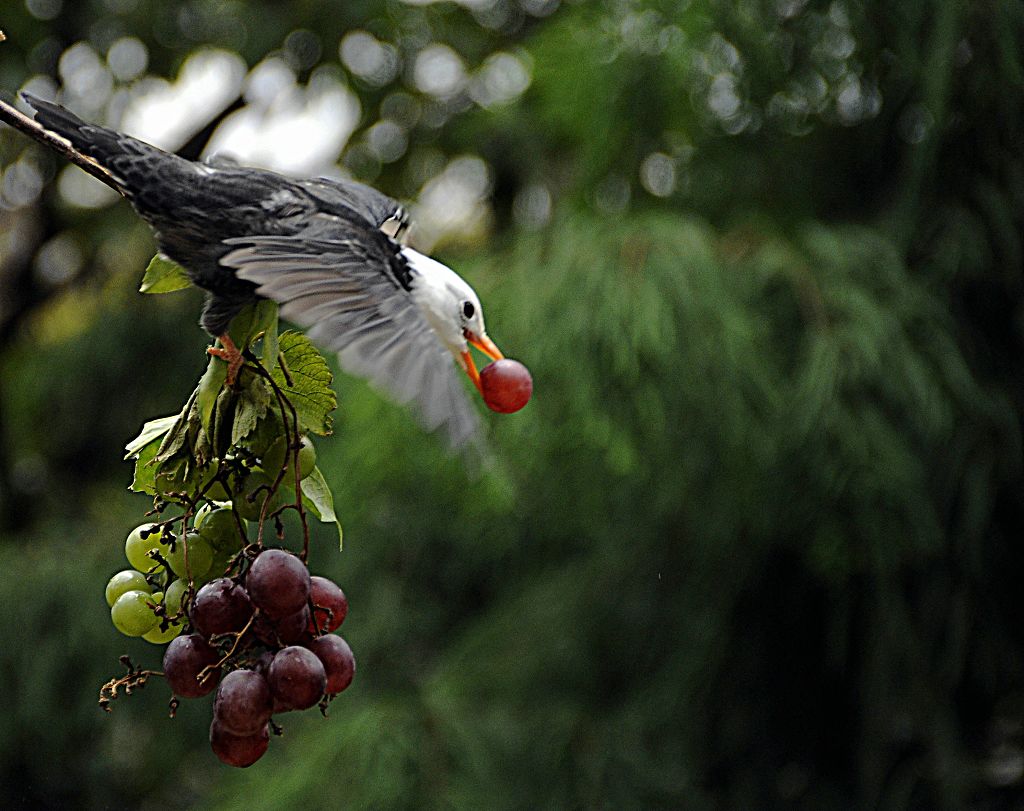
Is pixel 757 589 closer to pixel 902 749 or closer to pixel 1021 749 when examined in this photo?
pixel 902 749

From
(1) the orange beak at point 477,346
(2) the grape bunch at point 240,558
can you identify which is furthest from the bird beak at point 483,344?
(2) the grape bunch at point 240,558

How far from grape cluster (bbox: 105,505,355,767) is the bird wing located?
0.30 feet

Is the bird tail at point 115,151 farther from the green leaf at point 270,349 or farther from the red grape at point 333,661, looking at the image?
the red grape at point 333,661

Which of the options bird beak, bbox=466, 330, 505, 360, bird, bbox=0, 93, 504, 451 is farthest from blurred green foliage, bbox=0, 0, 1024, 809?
bird, bbox=0, 93, 504, 451

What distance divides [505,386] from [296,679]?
180mm

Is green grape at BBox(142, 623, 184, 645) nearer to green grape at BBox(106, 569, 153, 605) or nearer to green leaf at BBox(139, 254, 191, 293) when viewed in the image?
green grape at BBox(106, 569, 153, 605)

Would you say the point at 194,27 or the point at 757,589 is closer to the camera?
the point at 757,589

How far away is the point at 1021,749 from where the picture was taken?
1.72 m

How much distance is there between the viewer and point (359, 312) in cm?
61

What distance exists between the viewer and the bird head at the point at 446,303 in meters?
0.71

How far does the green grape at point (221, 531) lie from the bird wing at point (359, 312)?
9 centimetres

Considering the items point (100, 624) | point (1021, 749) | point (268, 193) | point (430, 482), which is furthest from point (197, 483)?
point (100, 624)

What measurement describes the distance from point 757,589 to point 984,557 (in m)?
0.31

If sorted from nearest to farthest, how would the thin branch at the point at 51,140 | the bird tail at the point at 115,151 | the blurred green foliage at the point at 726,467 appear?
1. the thin branch at the point at 51,140
2. the bird tail at the point at 115,151
3. the blurred green foliage at the point at 726,467
